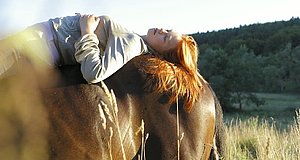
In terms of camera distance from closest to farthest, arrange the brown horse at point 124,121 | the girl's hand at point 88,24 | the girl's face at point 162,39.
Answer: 1. the brown horse at point 124,121
2. the girl's hand at point 88,24
3. the girl's face at point 162,39

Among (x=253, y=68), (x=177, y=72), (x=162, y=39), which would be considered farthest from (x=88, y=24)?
(x=253, y=68)

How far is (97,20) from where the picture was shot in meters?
3.38

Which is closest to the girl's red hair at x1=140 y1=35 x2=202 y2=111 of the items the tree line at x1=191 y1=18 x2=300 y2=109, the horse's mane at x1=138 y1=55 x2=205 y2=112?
the horse's mane at x1=138 y1=55 x2=205 y2=112

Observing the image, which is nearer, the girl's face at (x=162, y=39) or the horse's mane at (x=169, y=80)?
the horse's mane at (x=169, y=80)

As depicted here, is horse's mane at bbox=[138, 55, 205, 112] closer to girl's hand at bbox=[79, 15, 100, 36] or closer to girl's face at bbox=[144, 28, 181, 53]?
girl's face at bbox=[144, 28, 181, 53]

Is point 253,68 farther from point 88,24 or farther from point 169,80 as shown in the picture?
point 88,24

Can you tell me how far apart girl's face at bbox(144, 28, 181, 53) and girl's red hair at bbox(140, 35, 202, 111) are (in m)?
0.03

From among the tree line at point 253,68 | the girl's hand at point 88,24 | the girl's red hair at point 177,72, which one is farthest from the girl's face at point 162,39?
the tree line at point 253,68

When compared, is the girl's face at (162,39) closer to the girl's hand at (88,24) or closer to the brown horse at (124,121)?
the brown horse at (124,121)

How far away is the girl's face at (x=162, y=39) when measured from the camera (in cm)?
354

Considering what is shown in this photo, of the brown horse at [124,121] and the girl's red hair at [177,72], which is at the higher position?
the girl's red hair at [177,72]

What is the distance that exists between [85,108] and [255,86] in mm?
36918

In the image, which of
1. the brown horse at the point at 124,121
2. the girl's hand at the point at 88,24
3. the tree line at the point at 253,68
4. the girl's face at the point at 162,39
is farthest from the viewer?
the tree line at the point at 253,68

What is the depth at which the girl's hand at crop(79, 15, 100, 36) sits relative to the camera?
324 cm
